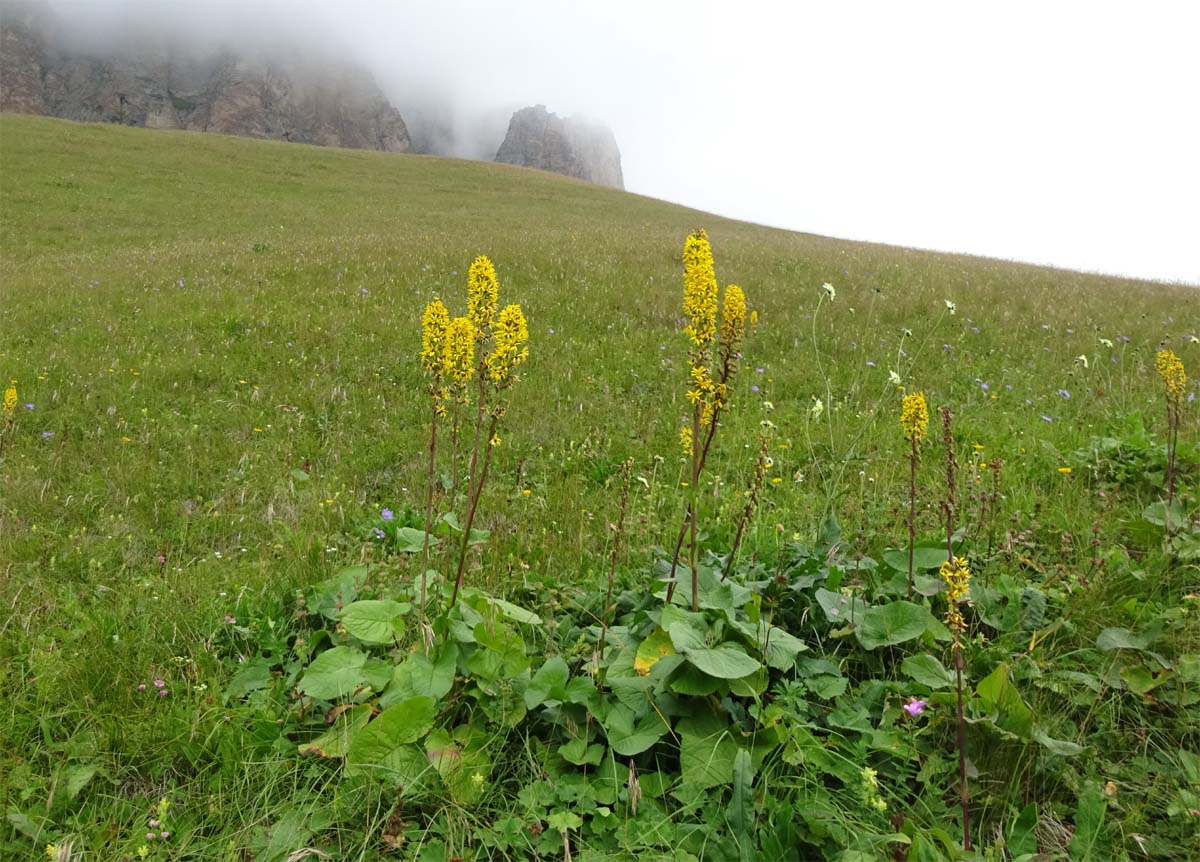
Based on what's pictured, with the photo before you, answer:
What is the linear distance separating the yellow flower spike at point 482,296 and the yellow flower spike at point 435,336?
0.12 meters

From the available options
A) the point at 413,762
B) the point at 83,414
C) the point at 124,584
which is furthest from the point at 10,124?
the point at 413,762

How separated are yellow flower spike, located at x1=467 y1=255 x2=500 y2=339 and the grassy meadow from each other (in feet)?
3.32

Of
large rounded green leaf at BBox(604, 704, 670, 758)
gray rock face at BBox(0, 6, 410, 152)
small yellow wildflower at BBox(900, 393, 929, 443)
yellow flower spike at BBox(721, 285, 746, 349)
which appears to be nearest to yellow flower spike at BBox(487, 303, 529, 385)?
yellow flower spike at BBox(721, 285, 746, 349)

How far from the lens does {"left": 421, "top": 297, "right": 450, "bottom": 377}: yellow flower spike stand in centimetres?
256

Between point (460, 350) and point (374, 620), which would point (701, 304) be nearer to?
point (460, 350)

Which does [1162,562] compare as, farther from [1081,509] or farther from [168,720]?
[168,720]

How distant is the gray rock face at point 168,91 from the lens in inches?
6555

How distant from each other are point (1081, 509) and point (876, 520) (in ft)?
4.11

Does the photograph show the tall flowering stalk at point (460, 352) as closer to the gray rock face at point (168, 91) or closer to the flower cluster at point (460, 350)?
the flower cluster at point (460, 350)

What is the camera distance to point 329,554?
3.92 metres

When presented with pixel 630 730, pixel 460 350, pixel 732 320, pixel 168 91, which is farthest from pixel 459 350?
pixel 168 91

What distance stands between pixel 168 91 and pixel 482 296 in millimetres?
240590

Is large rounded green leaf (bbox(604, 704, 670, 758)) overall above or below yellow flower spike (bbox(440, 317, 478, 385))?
below

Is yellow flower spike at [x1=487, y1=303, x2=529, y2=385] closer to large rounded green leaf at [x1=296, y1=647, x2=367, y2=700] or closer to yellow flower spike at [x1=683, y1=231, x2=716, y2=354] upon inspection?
yellow flower spike at [x1=683, y1=231, x2=716, y2=354]
